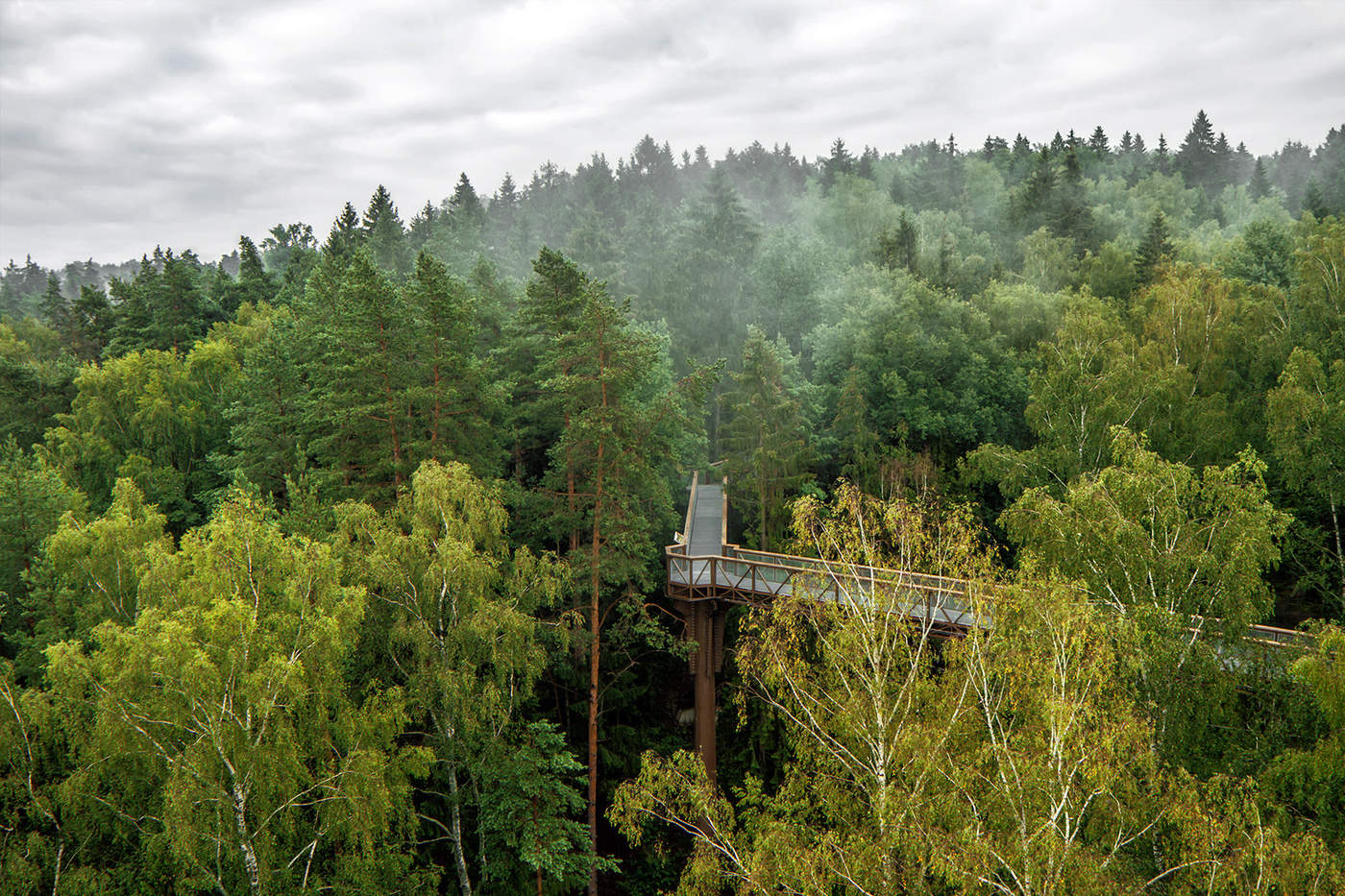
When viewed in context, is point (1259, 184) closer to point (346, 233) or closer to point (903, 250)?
point (903, 250)

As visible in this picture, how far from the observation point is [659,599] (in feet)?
97.9

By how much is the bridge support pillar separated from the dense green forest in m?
1.15

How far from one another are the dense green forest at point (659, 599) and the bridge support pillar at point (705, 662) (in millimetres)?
1153

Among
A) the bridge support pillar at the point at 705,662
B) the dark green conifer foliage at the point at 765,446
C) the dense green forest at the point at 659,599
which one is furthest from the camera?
the dark green conifer foliage at the point at 765,446

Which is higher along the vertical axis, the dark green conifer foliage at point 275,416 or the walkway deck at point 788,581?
the dark green conifer foliage at point 275,416

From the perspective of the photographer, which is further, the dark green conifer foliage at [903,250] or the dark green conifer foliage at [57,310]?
the dark green conifer foliage at [57,310]

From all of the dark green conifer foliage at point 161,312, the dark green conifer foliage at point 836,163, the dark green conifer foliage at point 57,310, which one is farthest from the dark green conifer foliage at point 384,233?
the dark green conifer foliage at point 836,163

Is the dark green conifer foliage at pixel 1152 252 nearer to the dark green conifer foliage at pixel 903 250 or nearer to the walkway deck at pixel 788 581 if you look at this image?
the dark green conifer foliage at pixel 903 250

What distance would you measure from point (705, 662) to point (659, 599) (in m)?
5.30

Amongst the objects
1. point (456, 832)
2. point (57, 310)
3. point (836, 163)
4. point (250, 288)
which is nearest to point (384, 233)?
point (250, 288)

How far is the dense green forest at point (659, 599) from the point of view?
11.4 metres

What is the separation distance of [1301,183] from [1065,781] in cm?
11883

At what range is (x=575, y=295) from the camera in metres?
25.5

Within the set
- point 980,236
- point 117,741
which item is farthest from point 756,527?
point 980,236
